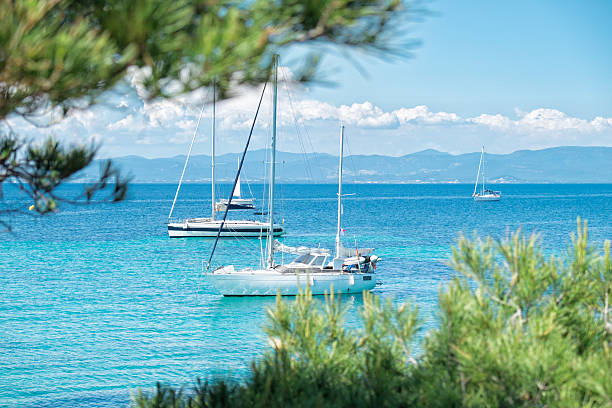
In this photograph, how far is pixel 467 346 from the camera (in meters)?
3.96

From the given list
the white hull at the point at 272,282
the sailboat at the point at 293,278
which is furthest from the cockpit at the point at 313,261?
the white hull at the point at 272,282

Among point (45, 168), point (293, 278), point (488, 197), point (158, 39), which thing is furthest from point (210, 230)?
point (488, 197)

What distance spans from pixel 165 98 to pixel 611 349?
348 centimetres

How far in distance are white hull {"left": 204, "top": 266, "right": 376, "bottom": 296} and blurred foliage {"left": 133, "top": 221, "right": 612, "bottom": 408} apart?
1642cm

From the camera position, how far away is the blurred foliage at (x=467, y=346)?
12.1 ft

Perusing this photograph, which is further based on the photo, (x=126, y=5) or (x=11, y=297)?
(x=11, y=297)

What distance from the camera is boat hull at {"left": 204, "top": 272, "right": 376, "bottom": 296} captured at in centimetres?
2100

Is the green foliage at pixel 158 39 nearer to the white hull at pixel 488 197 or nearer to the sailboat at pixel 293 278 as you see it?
the sailboat at pixel 293 278

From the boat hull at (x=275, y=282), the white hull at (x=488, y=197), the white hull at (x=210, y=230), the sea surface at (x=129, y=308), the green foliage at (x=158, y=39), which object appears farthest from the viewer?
the white hull at (x=488, y=197)

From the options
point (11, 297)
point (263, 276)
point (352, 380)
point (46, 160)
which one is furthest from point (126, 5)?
point (11, 297)

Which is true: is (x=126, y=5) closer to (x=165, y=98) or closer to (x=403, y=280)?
(x=165, y=98)

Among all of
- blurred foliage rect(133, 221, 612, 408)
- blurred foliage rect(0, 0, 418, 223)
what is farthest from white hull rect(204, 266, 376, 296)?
blurred foliage rect(0, 0, 418, 223)

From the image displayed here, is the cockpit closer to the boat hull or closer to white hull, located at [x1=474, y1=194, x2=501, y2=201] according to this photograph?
the boat hull

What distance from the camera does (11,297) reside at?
22047 mm
